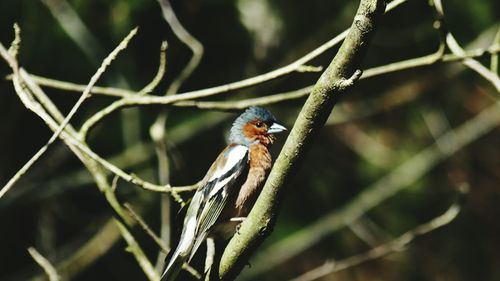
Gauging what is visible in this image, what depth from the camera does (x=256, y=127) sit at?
4957mm

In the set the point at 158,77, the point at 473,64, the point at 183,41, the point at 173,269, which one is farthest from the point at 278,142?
the point at 173,269

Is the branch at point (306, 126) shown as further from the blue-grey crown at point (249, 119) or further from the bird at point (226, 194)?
the blue-grey crown at point (249, 119)

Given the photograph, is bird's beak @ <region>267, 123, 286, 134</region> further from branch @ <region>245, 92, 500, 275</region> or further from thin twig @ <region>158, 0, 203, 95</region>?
branch @ <region>245, 92, 500, 275</region>

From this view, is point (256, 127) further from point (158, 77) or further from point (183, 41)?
point (158, 77)

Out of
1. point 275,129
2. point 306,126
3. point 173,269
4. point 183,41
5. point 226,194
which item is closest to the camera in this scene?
point 306,126

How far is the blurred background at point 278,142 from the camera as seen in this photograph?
23.1 feet

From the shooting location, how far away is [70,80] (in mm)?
7316

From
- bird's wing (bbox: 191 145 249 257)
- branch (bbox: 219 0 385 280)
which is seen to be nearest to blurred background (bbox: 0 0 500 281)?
bird's wing (bbox: 191 145 249 257)

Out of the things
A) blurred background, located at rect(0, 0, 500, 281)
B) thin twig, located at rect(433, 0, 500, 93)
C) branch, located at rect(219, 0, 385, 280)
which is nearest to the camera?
branch, located at rect(219, 0, 385, 280)

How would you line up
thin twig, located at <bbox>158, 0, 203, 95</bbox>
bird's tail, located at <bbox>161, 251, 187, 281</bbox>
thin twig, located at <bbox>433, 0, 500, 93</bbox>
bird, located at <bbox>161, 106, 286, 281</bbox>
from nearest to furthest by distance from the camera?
bird's tail, located at <bbox>161, 251, 187, 281</bbox> → thin twig, located at <bbox>433, 0, 500, 93</bbox> → bird, located at <bbox>161, 106, 286, 281</bbox> → thin twig, located at <bbox>158, 0, 203, 95</bbox>

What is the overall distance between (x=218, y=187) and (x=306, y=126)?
1.67m

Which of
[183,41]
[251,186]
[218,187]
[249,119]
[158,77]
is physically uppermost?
[183,41]

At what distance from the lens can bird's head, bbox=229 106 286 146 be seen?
4.90 m

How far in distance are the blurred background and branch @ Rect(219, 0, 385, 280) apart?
11.4 feet
